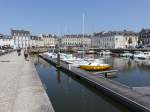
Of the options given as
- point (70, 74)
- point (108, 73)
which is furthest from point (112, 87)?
point (70, 74)

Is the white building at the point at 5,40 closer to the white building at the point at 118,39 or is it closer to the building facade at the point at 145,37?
the white building at the point at 118,39

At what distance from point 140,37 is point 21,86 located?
6476 inches

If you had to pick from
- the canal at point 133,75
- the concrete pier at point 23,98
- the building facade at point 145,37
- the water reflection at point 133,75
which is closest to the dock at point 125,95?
the concrete pier at point 23,98

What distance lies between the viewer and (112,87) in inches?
909

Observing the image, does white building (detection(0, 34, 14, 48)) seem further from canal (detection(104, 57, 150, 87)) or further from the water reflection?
canal (detection(104, 57, 150, 87))

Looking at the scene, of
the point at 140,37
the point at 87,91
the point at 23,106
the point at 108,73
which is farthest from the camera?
the point at 140,37

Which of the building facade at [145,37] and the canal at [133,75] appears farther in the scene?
the building facade at [145,37]

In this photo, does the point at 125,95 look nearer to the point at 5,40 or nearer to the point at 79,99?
the point at 79,99

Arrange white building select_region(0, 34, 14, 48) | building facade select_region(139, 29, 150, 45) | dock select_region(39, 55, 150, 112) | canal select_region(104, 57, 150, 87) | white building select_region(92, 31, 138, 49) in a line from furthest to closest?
white building select_region(0, 34, 14, 48), white building select_region(92, 31, 138, 49), building facade select_region(139, 29, 150, 45), canal select_region(104, 57, 150, 87), dock select_region(39, 55, 150, 112)

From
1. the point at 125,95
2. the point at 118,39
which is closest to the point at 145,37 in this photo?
the point at 118,39

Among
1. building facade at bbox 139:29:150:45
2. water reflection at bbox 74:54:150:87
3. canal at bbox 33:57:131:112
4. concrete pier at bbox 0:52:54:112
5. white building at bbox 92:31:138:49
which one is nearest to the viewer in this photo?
concrete pier at bbox 0:52:54:112

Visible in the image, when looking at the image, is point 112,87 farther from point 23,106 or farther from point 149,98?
point 23,106

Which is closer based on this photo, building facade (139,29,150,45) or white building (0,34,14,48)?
building facade (139,29,150,45)

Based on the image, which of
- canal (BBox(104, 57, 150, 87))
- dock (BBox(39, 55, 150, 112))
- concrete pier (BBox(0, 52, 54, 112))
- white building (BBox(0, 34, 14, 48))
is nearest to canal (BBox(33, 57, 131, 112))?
dock (BBox(39, 55, 150, 112))
